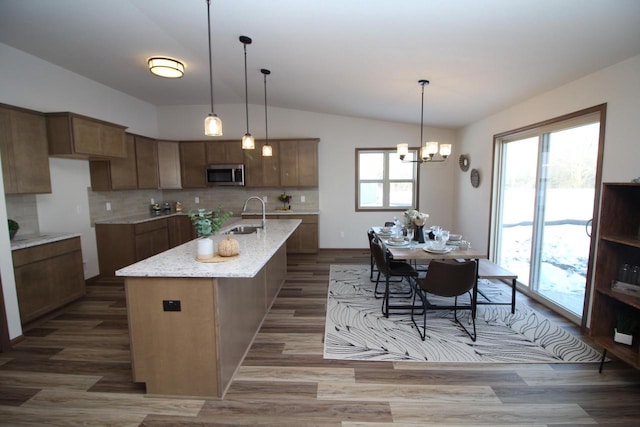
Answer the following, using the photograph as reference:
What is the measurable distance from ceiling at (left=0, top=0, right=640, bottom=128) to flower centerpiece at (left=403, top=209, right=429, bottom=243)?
157cm

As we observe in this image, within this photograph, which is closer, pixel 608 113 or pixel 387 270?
pixel 608 113

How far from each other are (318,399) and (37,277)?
3269 mm

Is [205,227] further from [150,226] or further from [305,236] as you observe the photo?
[305,236]

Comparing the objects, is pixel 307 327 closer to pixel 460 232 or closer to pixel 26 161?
pixel 26 161

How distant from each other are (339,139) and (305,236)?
6.94 ft

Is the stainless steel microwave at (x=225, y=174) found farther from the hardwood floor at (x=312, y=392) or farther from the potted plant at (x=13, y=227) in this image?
the hardwood floor at (x=312, y=392)

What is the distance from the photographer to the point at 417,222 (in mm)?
3475

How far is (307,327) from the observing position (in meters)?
2.99

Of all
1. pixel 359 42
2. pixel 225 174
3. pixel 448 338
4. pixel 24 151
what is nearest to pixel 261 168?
pixel 225 174

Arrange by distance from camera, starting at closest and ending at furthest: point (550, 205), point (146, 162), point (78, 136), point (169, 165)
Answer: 1. point (550, 205)
2. point (78, 136)
3. point (146, 162)
4. point (169, 165)

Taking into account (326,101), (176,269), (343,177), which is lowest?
(176,269)

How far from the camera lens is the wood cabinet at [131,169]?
4402 millimetres

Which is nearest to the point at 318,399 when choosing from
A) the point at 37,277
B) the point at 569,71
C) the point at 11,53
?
the point at 37,277

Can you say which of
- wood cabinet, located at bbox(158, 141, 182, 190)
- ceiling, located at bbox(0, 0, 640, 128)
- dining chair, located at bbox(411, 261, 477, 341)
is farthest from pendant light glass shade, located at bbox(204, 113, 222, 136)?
wood cabinet, located at bbox(158, 141, 182, 190)
